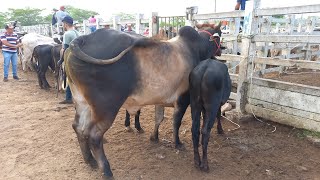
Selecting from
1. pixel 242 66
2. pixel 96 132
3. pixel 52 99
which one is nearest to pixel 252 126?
pixel 242 66

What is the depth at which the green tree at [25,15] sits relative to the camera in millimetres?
36156

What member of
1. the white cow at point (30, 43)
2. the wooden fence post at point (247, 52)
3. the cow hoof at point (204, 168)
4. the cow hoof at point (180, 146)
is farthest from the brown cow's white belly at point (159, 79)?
the white cow at point (30, 43)

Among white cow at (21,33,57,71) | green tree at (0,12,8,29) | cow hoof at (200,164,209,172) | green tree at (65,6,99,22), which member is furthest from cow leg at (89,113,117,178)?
green tree at (65,6,99,22)

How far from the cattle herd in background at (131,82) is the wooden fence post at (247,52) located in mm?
1491

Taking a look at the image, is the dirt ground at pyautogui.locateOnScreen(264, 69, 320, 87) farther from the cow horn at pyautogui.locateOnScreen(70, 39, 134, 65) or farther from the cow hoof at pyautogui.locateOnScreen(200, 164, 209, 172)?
the cow horn at pyautogui.locateOnScreen(70, 39, 134, 65)

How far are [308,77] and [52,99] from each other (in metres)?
7.03

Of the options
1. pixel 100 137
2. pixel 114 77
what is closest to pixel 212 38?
pixel 114 77

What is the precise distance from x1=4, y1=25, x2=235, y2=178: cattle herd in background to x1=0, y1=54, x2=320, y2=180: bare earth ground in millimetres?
314

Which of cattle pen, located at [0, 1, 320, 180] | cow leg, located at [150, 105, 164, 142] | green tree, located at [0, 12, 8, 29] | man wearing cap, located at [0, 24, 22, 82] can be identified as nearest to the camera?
cattle pen, located at [0, 1, 320, 180]

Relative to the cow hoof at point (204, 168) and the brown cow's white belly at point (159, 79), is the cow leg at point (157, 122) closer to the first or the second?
the brown cow's white belly at point (159, 79)

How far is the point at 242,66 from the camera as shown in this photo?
5.37m

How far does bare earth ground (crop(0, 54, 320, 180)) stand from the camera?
12.3 ft

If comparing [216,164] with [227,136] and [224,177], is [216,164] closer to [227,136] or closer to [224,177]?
[224,177]

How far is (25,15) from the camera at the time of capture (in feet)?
120
